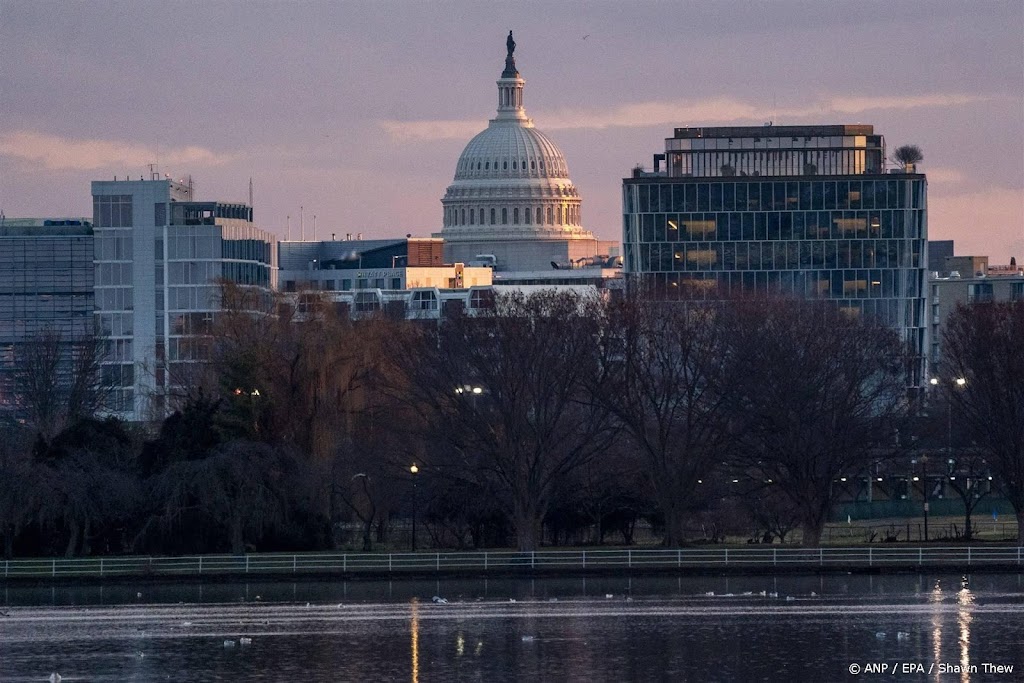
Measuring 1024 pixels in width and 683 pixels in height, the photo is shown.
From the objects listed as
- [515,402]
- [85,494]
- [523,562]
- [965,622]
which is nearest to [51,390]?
[85,494]

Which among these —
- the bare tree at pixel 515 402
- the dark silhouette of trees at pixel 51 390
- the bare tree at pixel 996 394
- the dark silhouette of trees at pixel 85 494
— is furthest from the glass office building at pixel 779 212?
the dark silhouette of trees at pixel 85 494

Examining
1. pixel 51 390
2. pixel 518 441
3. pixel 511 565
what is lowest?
pixel 511 565

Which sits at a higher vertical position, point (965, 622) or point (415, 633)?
point (965, 622)

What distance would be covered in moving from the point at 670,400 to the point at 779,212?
10044 cm

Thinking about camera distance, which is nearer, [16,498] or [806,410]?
[16,498]

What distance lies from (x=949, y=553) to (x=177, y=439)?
93.2ft

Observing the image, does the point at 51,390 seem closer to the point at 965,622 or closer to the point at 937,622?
the point at 937,622

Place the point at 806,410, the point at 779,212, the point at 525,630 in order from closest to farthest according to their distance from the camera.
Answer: the point at 525,630 < the point at 806,410 < the point at 779,212

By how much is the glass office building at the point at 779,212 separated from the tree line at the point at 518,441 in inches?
3530

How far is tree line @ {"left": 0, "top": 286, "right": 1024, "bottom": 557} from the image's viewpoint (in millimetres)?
87562

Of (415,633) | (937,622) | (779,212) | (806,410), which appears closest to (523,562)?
(806,410)

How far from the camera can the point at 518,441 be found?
88750 mm

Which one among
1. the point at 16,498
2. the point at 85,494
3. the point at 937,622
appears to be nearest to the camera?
the point at 937,622

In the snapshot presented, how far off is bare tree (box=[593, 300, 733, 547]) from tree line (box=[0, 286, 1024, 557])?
12 centimetres
